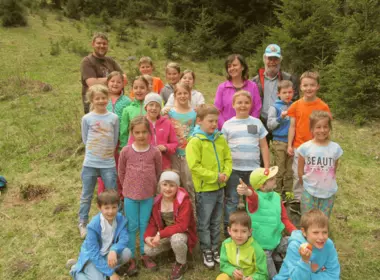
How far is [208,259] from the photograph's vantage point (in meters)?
3.83

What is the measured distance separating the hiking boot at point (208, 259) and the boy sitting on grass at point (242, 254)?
0.57m

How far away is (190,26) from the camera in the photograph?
48.6 feet

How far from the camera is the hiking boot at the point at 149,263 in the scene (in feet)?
12.5

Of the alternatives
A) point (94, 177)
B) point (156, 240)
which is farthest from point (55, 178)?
point (156, 240)

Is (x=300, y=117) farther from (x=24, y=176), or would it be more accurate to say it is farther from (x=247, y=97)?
(x=24, y=176)

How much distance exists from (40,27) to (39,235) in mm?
13711

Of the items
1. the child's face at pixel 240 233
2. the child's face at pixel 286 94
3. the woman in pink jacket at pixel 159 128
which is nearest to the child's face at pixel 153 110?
the woman in pink jacket at pixel 159 128

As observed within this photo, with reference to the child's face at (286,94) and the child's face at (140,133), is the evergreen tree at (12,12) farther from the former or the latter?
the child's face at (286,94)

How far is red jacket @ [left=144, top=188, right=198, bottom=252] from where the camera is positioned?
3660 mm

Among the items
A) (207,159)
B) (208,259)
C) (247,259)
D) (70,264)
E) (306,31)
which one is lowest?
(70,264)

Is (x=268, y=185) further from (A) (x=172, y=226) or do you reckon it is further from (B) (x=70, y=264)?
(B) (x=70, y=264)

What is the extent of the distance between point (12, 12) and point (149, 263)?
14.5 meters

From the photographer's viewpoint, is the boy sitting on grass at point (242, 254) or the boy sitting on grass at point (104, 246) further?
the boy sitting on grass at point (104, 246)

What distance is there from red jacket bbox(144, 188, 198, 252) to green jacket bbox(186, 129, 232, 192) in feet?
0.71
